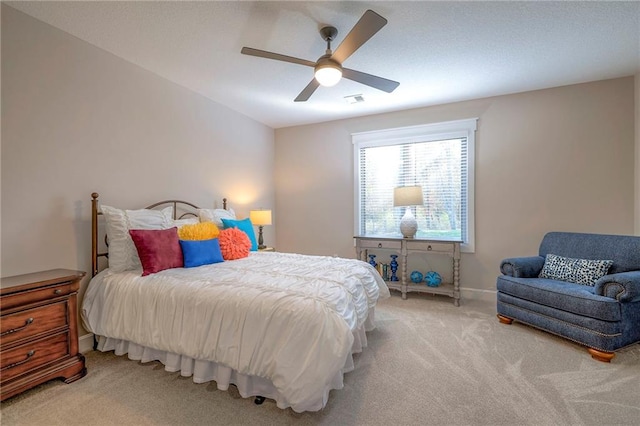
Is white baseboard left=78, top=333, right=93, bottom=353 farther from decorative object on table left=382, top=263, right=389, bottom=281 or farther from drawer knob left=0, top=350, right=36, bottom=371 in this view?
decorative object on table left=382, top=263, right=389, bottom=281

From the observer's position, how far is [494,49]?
2709 millimetres

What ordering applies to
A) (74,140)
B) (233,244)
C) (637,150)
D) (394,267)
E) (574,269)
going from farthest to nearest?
1. (394,267)
2. (637,150)
3. (233,244)
4. (574,269)
5. (74,140)

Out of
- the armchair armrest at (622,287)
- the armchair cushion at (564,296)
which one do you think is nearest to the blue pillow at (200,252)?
the armchair cushion at (564,296)

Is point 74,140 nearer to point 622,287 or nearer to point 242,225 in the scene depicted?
point 242,225

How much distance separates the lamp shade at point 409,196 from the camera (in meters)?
3.96

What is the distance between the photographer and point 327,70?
2246 mm

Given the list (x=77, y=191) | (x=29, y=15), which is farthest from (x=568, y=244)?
(x=29, y=15)

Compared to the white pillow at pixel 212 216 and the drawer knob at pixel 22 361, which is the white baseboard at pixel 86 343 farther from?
the white pillow at pixel 212 216

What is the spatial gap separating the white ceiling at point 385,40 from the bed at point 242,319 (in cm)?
152

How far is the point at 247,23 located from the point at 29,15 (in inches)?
65.1

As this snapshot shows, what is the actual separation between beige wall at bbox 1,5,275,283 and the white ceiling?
0.61ft

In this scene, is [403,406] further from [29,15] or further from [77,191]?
[29,15]

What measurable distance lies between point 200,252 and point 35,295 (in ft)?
3.67

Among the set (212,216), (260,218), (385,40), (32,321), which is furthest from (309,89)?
(32,321)
